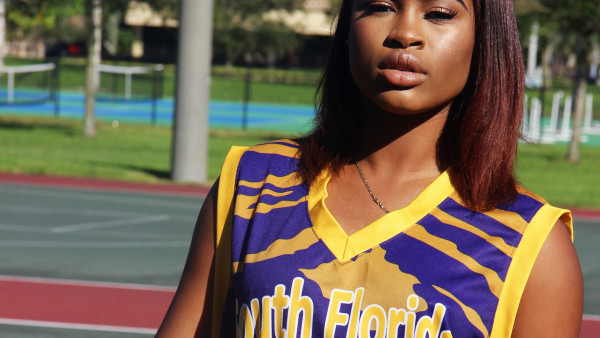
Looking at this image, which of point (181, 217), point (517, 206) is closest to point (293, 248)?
point (517, 206)

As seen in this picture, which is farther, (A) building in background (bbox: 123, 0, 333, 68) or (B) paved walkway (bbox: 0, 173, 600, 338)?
(A) building in background (bbox: 123, 0, 333, 68)

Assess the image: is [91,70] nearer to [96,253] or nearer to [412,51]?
[96,253]

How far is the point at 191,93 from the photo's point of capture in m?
16.0

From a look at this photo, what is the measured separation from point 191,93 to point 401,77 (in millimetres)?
14448

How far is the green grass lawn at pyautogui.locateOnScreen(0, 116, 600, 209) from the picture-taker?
1664 centimetres

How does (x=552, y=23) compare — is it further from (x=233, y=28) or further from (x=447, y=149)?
(x=233, y=28)

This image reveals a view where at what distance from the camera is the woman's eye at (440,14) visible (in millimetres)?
1716

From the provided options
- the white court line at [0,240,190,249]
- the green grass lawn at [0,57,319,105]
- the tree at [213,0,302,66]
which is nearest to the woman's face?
the white court line at [0,240,190,249]

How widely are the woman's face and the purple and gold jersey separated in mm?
175

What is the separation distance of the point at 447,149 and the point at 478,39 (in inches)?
8.2

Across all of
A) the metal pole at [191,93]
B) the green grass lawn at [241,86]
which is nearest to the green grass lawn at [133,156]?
the metal pole at [191,93]

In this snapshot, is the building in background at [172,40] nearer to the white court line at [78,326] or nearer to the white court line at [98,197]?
the white court line at [98,197]

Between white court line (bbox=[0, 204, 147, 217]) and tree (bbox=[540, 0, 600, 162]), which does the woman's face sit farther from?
tree (bbox=[540, 0, 600, 162])

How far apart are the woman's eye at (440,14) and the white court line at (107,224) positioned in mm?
10050
